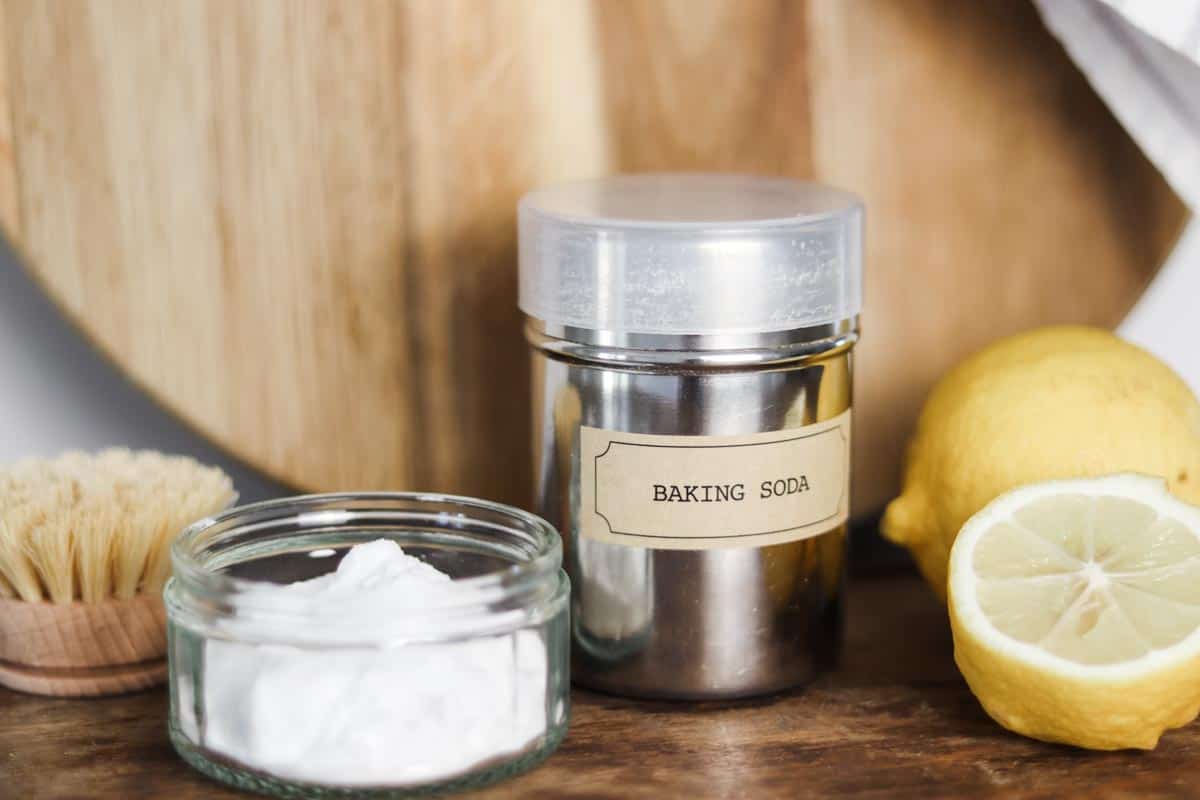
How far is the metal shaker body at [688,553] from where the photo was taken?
1.76 feet

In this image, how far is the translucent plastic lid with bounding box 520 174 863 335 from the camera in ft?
1.73

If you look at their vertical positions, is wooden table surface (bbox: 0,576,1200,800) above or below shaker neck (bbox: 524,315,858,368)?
below

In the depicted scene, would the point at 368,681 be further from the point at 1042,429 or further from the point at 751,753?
the point at 1042,429

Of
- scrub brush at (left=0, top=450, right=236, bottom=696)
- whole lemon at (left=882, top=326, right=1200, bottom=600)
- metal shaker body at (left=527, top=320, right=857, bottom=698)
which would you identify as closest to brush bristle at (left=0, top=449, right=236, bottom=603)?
scrub brush at (left=0, top=450, right=236, bottom=696)

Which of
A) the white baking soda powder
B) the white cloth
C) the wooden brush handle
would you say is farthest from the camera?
the white cloth

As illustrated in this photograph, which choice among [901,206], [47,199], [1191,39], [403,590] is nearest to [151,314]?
[47,199]

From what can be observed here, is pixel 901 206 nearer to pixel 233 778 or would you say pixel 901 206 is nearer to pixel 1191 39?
pixel 1191 39

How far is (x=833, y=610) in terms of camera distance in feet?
1.96

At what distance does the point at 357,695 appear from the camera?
1.51ft

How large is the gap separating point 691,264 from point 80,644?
29 cm

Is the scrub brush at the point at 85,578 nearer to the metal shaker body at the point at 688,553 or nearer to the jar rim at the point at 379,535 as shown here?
the jar rim at the point at 379,535

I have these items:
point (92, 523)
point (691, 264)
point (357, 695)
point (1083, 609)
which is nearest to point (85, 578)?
point (92, 523)

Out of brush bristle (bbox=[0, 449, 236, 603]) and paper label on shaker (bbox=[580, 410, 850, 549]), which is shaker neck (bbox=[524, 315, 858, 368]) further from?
brush bristle (bbox=[0, 449, 236, 603])

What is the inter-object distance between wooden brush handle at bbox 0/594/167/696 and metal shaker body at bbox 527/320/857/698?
176mm
